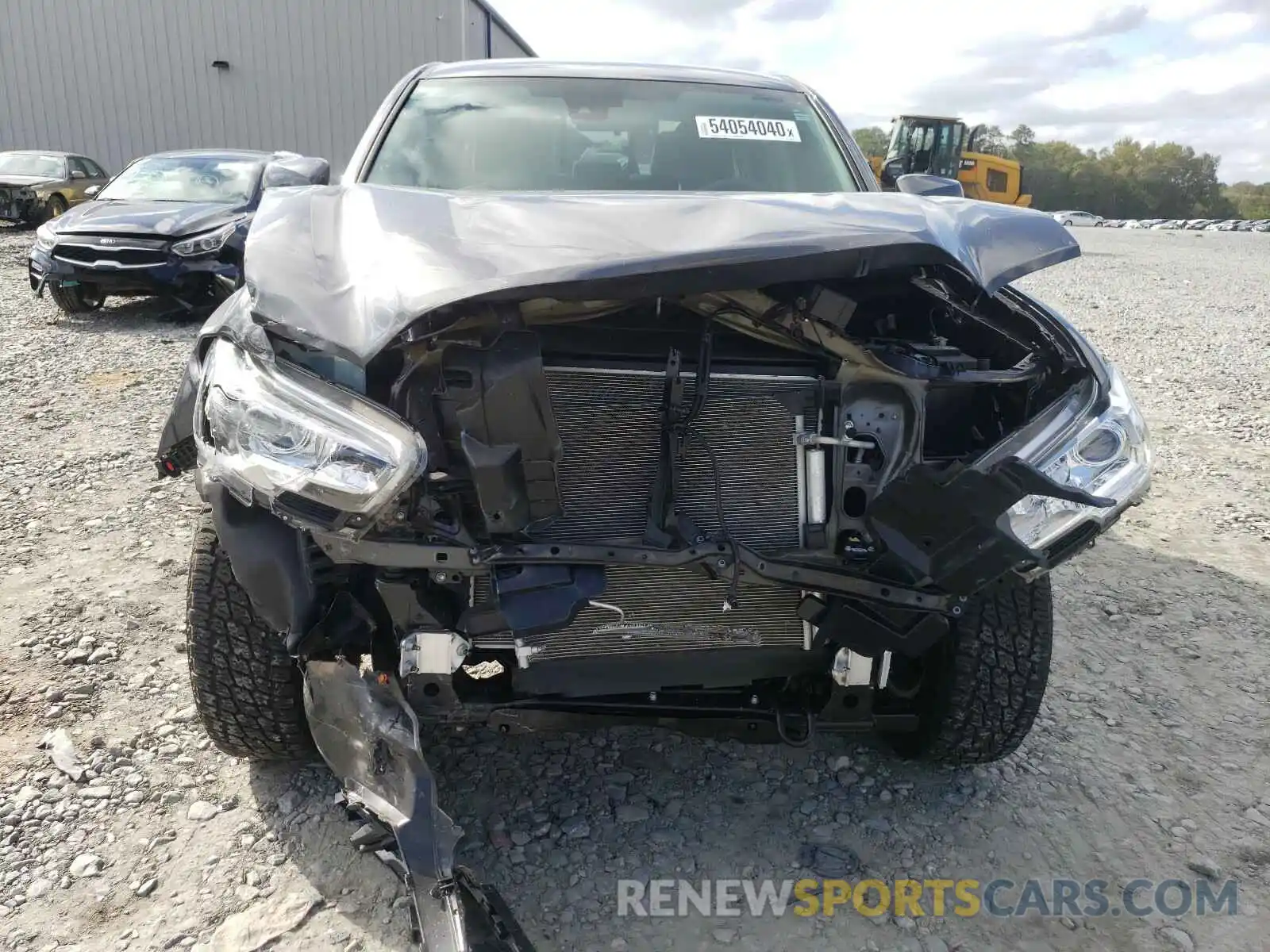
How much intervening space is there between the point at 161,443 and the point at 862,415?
166cm

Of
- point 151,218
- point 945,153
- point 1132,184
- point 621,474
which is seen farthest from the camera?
point 1132,184

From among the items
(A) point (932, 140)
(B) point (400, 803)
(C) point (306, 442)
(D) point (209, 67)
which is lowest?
(B) point (400, 803)

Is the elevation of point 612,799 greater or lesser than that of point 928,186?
→ lesser

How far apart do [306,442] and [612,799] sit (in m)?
1.20

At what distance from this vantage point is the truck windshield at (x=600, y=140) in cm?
278

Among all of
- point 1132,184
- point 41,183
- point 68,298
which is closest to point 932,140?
point 41,183

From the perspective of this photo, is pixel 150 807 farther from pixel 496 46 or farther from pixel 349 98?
pixel 496 46

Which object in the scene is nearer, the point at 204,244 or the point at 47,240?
the point at 204,244

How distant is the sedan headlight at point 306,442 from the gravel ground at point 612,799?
910mm

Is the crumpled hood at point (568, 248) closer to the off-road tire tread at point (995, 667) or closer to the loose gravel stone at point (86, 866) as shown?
the off-road tire tread at point (995, 667)

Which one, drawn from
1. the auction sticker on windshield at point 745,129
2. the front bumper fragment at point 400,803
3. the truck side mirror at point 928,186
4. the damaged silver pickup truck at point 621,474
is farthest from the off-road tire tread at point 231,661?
the truck side mirror at point 928,186

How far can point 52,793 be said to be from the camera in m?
2.13

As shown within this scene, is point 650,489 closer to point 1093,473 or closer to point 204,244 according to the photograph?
point 1093,473

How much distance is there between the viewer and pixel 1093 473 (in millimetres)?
1750
